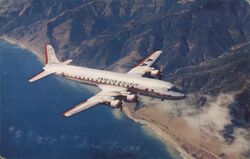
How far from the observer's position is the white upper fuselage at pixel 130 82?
152500mm

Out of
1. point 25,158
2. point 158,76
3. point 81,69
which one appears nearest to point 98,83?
point 81,69

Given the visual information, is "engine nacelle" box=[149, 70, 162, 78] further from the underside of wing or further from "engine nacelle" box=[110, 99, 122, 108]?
the underside of wing

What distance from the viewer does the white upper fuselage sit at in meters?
152

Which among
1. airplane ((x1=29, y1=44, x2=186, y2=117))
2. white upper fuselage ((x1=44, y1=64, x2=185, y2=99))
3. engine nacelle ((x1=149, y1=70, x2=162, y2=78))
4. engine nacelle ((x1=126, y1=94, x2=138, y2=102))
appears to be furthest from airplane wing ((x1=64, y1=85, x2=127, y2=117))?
engine nacelle ((x1=149, y1=70, x2=162, y2=78))

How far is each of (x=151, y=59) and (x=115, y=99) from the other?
41.4 meters

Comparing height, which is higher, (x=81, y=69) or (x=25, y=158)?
(x=81, y=69)

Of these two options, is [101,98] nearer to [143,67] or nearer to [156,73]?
[156,73]

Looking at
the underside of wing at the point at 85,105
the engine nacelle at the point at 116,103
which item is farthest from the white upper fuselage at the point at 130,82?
Answer: the underside of wing at the point at 85,105

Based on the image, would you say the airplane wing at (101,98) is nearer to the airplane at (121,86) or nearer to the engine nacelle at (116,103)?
the airplane at (121,86)

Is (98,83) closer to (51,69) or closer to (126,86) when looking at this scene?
(126,86)

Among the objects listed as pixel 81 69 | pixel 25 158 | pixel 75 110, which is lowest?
pixel 25 158

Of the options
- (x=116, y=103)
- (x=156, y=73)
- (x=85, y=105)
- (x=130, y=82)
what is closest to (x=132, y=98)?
(x=116, y=103)

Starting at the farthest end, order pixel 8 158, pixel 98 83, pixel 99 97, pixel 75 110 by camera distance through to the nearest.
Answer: pixel 8 158 < pixel 98 83 < pixel 99 97 < pixel 75 110

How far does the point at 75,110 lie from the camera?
14025 cm
